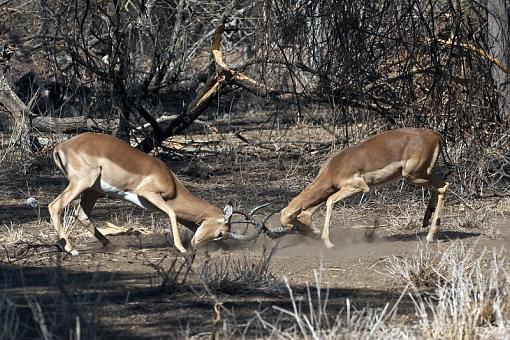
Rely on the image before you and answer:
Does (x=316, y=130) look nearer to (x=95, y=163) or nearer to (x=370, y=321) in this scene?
(x=95, y=163)

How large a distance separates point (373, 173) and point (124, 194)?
2.77 m

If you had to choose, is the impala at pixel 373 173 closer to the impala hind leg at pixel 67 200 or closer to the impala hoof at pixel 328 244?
the impala hoof at pixel 328 244

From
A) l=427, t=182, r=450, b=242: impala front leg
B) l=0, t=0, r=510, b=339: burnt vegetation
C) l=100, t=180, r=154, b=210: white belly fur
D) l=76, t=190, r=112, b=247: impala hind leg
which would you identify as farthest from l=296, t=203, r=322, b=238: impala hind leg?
l=76, t=190, r=112, b=247: impala hind leg

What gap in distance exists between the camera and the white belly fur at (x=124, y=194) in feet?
36.0

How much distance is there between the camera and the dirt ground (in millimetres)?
7312

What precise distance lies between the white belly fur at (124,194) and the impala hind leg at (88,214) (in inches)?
10.5

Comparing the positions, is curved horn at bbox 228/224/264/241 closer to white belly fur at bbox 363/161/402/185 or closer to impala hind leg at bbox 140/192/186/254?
impala hind leg at bbox 140/192/186/254

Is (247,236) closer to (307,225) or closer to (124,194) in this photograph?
(307,225)

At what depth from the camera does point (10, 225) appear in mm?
12234

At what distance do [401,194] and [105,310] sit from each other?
7253 mm

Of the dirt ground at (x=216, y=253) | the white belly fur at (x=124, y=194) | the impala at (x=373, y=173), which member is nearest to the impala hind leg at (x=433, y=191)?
the impala at (x=373, y=173)

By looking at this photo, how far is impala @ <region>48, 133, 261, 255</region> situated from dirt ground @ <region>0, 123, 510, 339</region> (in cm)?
25

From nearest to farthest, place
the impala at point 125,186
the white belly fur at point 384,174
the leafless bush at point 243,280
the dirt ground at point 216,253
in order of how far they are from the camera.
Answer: the dirt ground at point 216,253 < the leafless bush at point 243,280 < the impala at point 125,186 < the white belly fur at point 384,174

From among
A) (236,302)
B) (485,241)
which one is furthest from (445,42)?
(236,302)
